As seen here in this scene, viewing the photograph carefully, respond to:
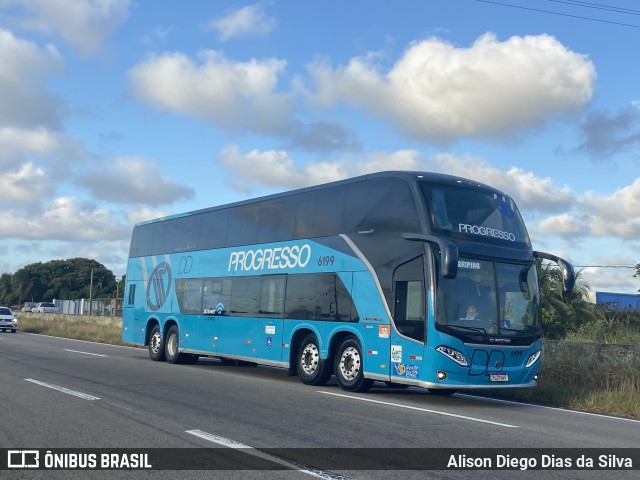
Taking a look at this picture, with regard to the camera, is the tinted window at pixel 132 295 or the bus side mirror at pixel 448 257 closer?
the bus side mirror at pixel 448 257

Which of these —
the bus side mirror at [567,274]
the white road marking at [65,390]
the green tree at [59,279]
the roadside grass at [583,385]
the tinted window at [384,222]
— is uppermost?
the green tree at [59,279]

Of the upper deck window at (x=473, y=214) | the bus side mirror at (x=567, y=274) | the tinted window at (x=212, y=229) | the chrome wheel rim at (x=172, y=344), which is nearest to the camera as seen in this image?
the upper deck window at (x=473, y=214)

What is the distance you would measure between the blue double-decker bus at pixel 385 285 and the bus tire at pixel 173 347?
8.09 ft

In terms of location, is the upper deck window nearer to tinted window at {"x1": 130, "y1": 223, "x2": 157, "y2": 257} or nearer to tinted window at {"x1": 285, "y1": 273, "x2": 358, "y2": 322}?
tinted window at {"x1": 285, "y1": 273, "x2": 358, "y2": 322}

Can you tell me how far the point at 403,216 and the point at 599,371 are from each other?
5.73m

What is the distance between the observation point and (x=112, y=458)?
7.54 m

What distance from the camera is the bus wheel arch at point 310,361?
49.2 ft

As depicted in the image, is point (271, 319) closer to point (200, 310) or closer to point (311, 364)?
point (311, 364)

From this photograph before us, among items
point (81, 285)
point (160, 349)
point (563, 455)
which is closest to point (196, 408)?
point (563, 455)

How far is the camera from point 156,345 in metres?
22.1

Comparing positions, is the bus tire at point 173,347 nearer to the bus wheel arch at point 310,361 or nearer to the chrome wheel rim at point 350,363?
the bus wheel arch at point 310,361

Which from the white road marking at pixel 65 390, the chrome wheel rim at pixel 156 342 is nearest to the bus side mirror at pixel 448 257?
the white road marking at pixel 65 390

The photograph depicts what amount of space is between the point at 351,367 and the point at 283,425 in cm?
474

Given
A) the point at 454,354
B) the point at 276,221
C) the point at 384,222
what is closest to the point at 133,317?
the point at 276,221
